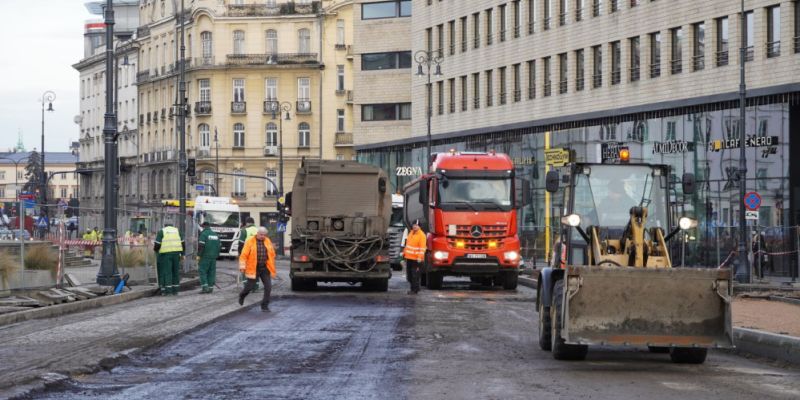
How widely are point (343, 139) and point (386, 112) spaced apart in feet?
75.7

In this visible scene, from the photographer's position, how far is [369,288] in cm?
3594

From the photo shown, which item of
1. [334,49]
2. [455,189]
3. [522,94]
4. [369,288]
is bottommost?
[369,288]

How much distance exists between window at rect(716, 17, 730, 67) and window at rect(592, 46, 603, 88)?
8.69 meters

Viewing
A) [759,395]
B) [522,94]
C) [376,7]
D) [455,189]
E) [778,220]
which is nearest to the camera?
[759,395]

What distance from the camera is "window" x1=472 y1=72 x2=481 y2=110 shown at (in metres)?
69.8

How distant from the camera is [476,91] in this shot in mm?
70312

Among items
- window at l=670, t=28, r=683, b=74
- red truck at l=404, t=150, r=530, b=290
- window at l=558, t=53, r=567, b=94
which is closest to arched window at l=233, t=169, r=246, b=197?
window at l=558, t=53, r=567, b=94

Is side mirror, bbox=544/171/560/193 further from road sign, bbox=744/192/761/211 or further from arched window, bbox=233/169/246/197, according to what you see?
arched window, bbox=233/169/246/197

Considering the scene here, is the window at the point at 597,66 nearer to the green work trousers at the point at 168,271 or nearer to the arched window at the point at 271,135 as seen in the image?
the green work trousers at the point at 168,271

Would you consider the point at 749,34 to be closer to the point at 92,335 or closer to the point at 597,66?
the point at 597,66

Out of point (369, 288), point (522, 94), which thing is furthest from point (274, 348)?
point (522, 94)

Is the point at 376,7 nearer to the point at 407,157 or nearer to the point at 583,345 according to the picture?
the point at 407,157

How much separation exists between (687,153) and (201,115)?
6547 centimetres

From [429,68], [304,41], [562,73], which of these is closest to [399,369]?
[562,73]
